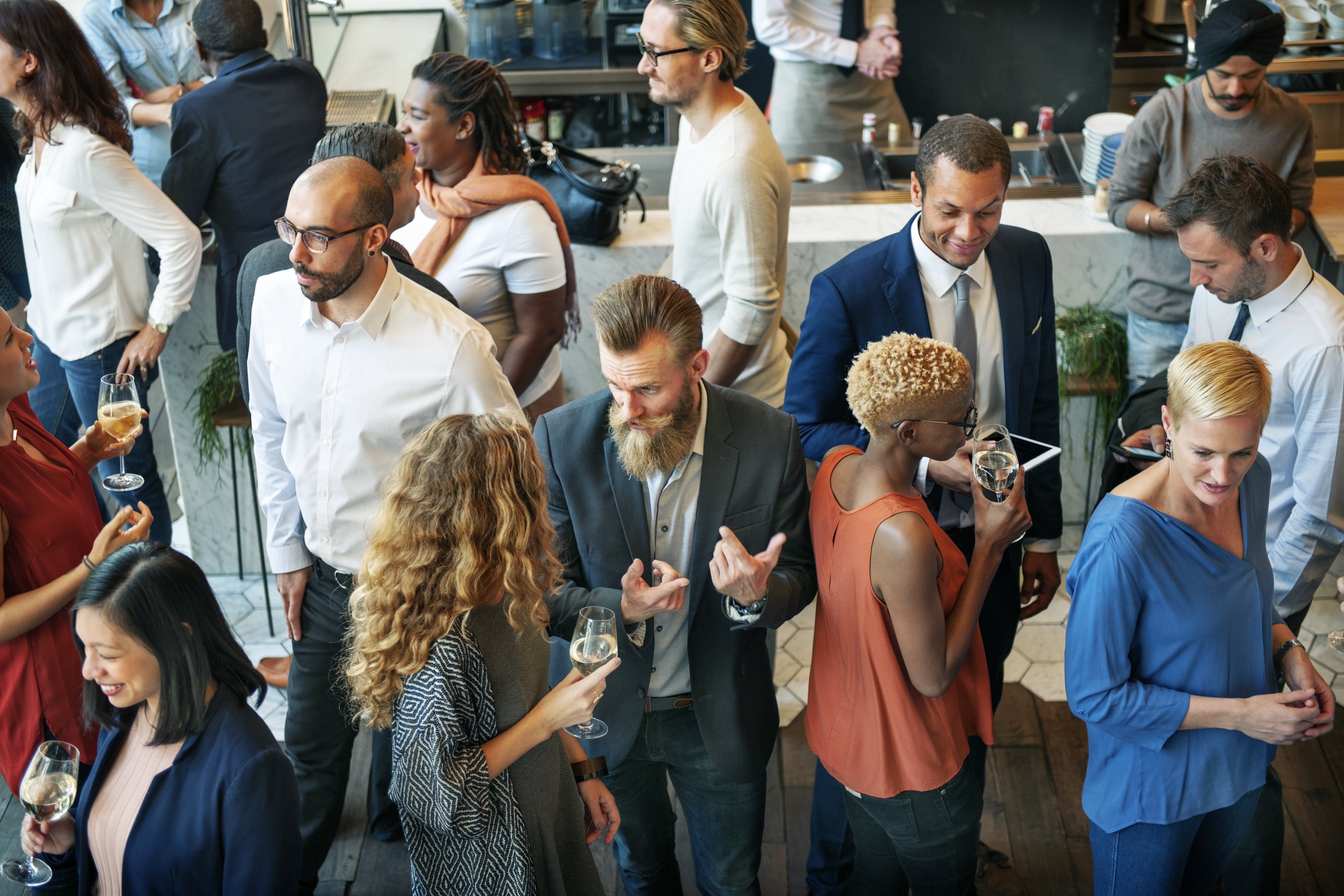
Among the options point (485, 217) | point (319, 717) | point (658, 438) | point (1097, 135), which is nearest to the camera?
point (658, 438)

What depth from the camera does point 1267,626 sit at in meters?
2.14

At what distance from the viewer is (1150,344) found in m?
3.65

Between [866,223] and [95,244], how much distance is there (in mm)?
2355

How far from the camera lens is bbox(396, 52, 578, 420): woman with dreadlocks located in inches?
115

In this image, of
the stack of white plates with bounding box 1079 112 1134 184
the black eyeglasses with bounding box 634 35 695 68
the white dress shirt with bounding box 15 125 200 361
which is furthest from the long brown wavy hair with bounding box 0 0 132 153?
the stack of white plates with bounding box 1079 112 1134 184

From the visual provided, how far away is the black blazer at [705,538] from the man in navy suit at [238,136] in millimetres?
1545

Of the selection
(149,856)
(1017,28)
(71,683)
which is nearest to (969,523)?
(149,856)

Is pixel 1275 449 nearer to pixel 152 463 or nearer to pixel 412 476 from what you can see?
pixel 412 476

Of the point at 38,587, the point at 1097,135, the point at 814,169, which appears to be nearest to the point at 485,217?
the point at 38,587

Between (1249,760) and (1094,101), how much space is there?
4654 millimetres

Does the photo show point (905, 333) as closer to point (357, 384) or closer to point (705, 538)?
point (705, 538)

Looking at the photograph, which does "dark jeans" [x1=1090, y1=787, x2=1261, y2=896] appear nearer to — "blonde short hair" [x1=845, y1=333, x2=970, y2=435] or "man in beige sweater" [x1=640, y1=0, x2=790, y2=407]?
"blonde short hair" [x1=845, y1=333, x2=970, y2=435]

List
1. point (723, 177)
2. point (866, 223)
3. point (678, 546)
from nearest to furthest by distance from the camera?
point (678, 546), point (723, 177), point (866, 223)

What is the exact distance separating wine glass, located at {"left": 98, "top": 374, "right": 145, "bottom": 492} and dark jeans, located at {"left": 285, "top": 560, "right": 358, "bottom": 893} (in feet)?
1.79
